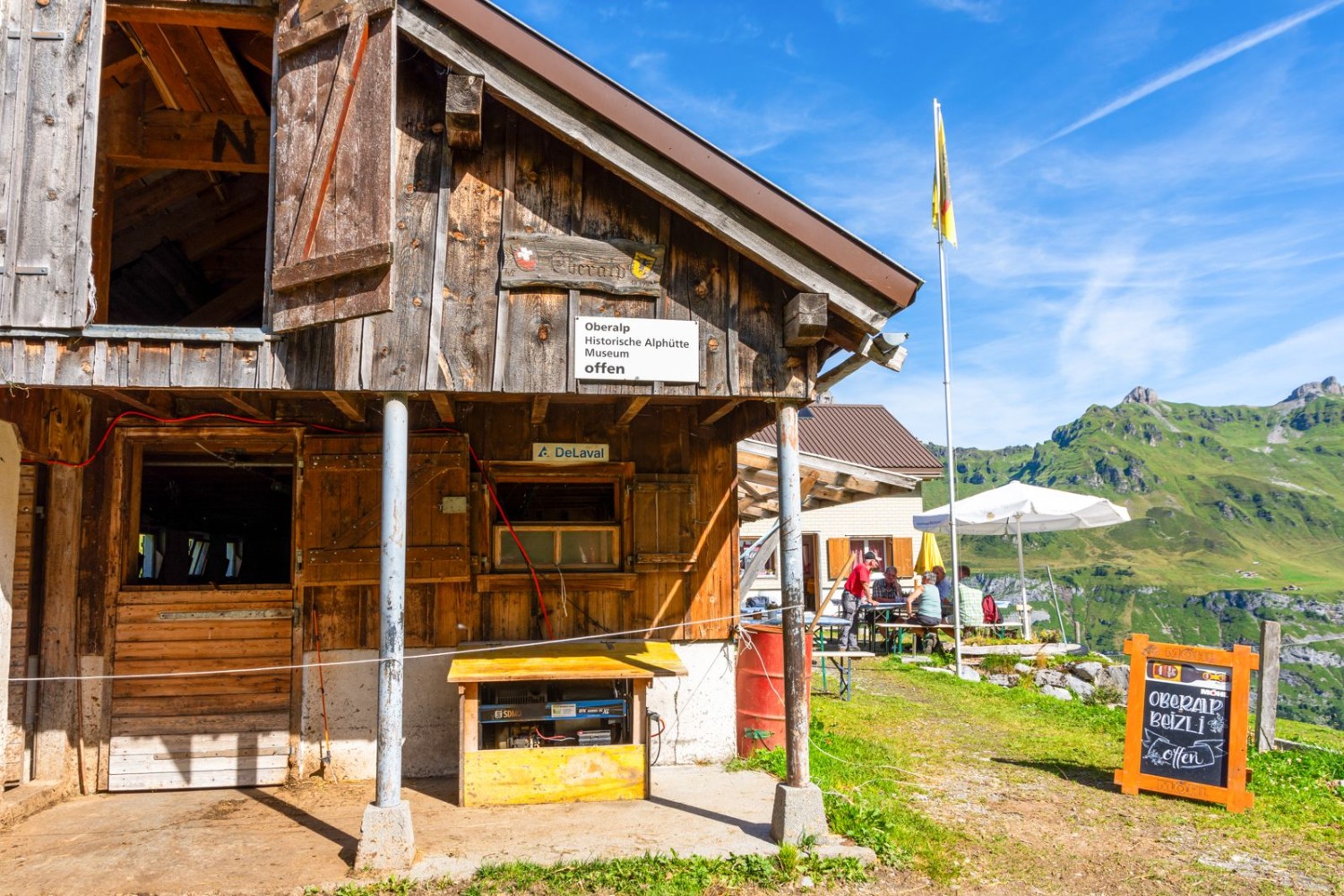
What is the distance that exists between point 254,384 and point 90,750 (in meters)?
3.77

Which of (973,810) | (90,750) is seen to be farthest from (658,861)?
(90,750)

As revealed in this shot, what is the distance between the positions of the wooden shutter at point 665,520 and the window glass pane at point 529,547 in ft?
2.56

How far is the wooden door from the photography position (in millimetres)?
7082

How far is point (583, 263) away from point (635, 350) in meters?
0.69

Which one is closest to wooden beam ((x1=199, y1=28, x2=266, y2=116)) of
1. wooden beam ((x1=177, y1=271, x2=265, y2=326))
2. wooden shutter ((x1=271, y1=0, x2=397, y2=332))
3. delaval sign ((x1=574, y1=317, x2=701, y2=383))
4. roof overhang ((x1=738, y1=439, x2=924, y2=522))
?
wooden shutter ((x1=271, y1=0, x2=397, y2=332))

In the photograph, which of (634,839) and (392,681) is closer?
(392,681)

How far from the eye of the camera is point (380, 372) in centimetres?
560

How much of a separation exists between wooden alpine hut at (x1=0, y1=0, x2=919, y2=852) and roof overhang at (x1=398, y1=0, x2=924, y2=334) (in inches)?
0.8

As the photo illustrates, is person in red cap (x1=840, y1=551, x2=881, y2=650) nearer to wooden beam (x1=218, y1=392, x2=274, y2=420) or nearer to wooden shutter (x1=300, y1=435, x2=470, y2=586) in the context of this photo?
wooden shutter (x1=300, y1=435, x2=470, y2=586)

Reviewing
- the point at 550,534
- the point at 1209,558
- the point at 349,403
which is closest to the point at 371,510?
the point at 349,403

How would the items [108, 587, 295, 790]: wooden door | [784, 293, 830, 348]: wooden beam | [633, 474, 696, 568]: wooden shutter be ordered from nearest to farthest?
[784, 293, 830, 348]: wooden beam → [108, 587, 295, 790]: wooden door → [633, 474, 696, 568]: wooden shutter

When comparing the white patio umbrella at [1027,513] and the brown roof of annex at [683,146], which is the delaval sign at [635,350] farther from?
the white patio umbrella at [1027,513]

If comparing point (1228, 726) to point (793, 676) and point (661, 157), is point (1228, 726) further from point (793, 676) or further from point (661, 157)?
point (661, 157)

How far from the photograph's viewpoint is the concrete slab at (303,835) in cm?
511
